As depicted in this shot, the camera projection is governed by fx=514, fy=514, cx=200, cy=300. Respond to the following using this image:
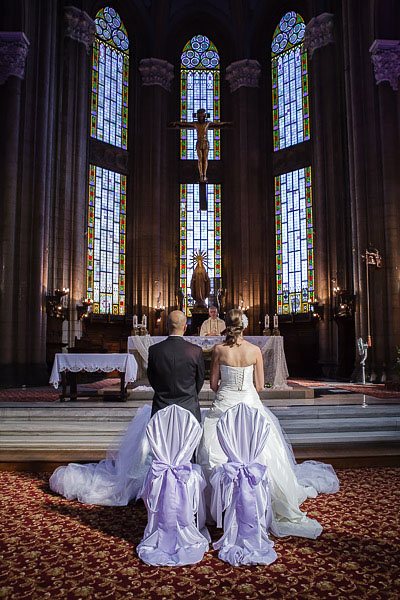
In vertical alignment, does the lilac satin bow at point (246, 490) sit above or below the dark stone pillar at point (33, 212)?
below

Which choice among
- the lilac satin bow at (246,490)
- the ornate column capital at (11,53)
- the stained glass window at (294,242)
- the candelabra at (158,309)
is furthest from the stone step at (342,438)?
the ornate column capital at (11,53)

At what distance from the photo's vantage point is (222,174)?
71.2 feet

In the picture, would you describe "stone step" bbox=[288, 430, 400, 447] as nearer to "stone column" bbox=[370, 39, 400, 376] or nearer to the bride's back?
the bride's back

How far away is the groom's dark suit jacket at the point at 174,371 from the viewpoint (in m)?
3.81

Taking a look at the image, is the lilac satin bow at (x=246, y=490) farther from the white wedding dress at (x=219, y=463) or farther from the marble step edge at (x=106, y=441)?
the marble step edge at (x=106, y=441)

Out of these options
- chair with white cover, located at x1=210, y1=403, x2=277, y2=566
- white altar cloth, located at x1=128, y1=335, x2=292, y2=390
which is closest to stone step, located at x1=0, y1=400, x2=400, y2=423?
white altar cloth, located at x1=128, y1=335, x2=292, y2=390

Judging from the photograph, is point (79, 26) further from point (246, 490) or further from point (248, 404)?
point (246, 490)

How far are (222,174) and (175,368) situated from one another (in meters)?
18.8

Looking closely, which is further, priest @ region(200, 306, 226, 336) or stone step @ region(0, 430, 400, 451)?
priest @ region(200, 306, 226, 336)

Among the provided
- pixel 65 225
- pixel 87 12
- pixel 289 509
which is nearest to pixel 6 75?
pixel 65 225

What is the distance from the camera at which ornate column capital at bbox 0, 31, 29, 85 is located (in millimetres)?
14400

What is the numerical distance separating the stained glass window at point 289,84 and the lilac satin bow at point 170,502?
61.4 ft

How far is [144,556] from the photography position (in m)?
3.18

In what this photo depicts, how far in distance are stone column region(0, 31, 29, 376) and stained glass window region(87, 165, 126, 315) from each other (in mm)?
5155
